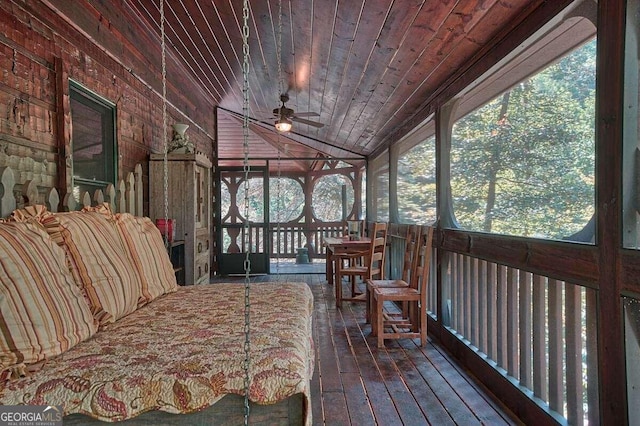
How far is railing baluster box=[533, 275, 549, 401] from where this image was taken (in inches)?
76.9

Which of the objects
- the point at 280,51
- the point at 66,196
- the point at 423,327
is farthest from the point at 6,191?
the point at 423,327

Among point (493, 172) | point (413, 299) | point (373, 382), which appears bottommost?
point (373, 382)

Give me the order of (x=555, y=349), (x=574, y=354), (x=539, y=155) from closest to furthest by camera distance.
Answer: (x=574, y=354) < (x=555, y=349) < (x=539, y=155)

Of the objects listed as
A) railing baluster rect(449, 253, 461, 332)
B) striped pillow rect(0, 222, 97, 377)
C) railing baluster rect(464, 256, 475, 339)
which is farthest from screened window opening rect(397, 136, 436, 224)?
striped pillow rect(0, 222, 97, 377)

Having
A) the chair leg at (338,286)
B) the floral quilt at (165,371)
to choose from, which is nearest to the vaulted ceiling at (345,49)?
the chair leg at (338,286)

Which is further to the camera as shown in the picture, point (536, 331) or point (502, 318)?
point (502, 318)

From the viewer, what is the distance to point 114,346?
4.56 ft

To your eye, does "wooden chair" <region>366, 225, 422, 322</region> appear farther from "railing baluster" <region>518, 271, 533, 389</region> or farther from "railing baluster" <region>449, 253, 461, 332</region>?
"railing baluster" <region>518, 271, 533, 389</region>

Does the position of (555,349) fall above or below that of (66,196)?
below

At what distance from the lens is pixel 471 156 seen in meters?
2.86

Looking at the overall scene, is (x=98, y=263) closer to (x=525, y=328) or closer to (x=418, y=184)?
(x=525, y=328)

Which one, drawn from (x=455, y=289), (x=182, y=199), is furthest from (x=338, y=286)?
(x=182, y=199)

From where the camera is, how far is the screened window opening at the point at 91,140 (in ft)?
8.04

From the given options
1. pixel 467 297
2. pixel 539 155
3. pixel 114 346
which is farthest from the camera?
pixel 467 297
